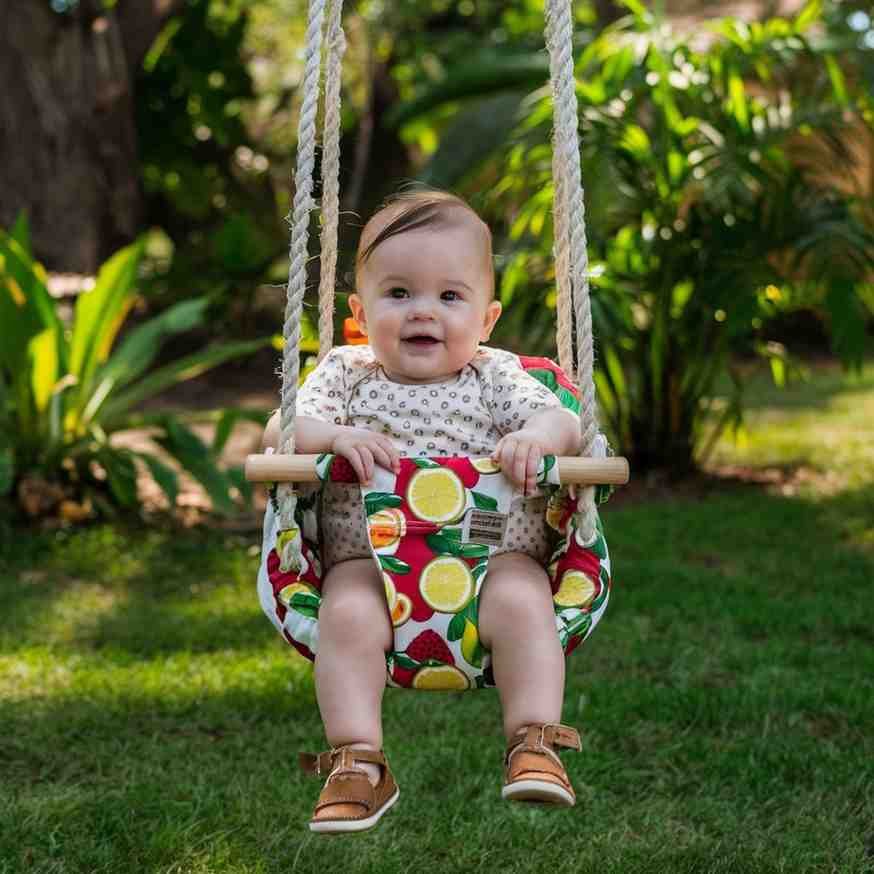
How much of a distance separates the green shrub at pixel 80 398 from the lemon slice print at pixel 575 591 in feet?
9.94

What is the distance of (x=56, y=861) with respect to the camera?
2580 mm

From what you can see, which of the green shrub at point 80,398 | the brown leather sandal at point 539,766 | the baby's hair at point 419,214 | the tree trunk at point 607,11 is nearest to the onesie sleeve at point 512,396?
the baby's hair at point 419,214

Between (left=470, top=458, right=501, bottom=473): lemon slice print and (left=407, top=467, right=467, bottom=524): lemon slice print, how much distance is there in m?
0.04

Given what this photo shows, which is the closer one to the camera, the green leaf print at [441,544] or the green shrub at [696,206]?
the green leaf print at [441,544]

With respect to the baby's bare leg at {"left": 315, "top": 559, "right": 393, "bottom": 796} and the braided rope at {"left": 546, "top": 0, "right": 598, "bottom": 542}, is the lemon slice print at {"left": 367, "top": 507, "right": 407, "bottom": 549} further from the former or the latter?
the braided rope at {"left": 546, "top": 0, "right": 598, "bottom": 542}

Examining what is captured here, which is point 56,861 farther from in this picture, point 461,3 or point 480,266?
point 461,3

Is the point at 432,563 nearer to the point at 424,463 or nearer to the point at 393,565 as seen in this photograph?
the point at 393,565

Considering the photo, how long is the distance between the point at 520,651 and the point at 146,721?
5.63 feet

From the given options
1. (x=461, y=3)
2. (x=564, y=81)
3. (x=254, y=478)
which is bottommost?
(x=254, y=478)

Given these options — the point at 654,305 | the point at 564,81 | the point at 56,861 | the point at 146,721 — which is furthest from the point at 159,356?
the point at 564,81

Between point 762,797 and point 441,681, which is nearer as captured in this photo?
point 441,681

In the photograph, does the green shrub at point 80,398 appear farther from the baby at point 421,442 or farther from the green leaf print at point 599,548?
the green leaf print at point 599,548

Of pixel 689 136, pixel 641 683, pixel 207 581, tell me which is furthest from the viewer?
pixel 689 136

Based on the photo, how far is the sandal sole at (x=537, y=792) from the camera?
1854 millimetres
